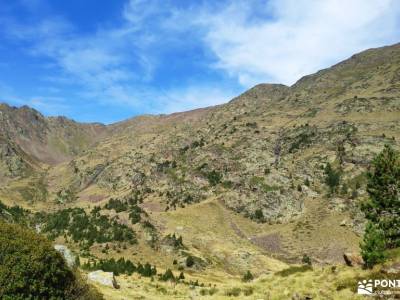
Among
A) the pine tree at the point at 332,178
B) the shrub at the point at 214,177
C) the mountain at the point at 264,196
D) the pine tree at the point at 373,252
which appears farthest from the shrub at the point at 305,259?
the pine tree at the point at 373,252

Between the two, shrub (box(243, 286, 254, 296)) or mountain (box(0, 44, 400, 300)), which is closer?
shrub (box(243, 286, 254, 296))

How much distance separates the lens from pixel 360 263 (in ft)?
112

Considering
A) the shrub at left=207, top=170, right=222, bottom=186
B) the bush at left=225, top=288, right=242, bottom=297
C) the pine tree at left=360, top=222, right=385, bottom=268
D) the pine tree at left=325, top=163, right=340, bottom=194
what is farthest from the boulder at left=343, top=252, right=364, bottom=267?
the shrub at left=207, top=170, right=222, bottom=186

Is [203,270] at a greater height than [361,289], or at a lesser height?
lesser

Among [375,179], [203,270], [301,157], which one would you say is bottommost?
[203,270]

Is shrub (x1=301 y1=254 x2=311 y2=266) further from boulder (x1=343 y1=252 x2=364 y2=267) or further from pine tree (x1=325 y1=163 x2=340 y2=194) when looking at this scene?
boulder (x1=343 y1=252 x2=364 y2=267)

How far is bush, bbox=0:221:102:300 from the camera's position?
15.8 meters

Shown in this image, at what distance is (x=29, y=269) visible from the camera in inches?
636

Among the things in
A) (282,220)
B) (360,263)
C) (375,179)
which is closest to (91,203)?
(282,220)

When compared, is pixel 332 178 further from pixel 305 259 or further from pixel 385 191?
pixel 385 191

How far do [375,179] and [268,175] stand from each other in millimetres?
99011

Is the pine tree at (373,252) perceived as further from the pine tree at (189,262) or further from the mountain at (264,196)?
the pine tree at (189,262)

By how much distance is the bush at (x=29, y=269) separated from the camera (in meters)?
15.8

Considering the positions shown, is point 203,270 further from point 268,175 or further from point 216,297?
point 268,175
